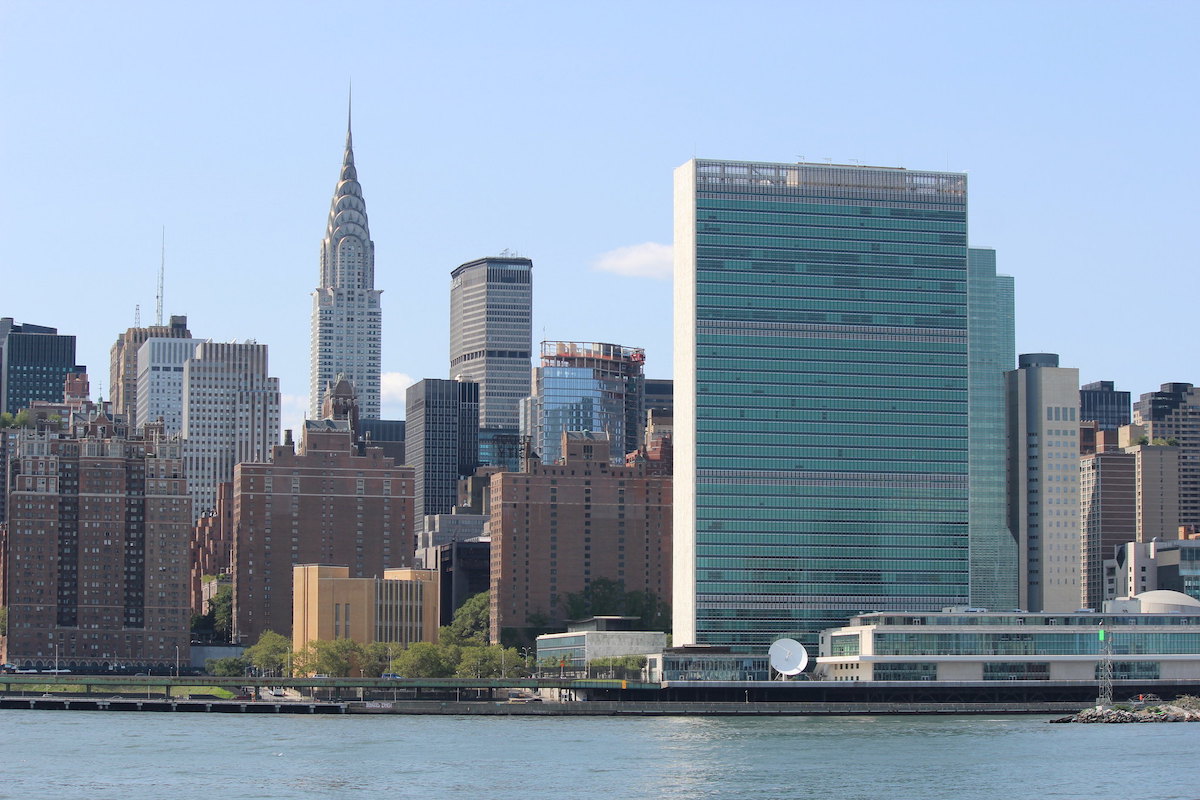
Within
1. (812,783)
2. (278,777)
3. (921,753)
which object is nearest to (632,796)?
(812,783)

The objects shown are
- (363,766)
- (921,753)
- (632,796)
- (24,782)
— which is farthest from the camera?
(921,753)

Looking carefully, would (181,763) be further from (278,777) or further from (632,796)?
(632,796)

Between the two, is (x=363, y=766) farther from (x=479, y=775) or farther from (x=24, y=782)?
(x=24, y=782)

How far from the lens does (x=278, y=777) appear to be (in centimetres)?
17512

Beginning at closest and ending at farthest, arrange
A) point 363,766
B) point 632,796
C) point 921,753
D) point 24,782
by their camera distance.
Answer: point 632,796
point 24,782
point 363,766
point 921,753

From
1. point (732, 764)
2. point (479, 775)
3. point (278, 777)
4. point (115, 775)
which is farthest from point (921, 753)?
point (115, 775)

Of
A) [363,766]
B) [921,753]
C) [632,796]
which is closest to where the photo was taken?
[632,796]

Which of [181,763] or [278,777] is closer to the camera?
[278,777]

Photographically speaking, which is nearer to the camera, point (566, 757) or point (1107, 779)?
point (1107, 779)

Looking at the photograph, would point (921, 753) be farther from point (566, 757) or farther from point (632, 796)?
point (632, 796)

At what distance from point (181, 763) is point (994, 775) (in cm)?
7027

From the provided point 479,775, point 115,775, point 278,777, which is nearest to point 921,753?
point 479,775

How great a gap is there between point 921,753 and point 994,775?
22355 mm

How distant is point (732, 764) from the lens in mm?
184750
